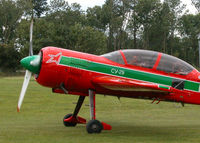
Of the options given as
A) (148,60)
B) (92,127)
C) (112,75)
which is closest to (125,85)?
(112,75)

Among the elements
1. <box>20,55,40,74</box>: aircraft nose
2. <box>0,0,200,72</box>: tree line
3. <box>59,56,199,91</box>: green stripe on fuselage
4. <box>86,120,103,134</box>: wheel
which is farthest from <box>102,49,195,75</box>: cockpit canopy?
<box>0,0,200,72</box>: tree line

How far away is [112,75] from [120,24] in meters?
68.3

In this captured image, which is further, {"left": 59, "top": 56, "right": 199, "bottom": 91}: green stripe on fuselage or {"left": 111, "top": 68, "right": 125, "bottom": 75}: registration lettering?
{"left": 111, "top": 68, "right": 125, "bottom": 75}: registration lettering

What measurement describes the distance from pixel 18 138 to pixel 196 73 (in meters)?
6.29

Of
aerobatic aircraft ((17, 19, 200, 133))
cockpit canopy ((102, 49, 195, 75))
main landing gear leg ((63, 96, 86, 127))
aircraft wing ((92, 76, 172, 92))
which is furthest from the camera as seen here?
main landing gear leg ((63, 96, 86, 127))

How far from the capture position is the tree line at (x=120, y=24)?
77.4 m

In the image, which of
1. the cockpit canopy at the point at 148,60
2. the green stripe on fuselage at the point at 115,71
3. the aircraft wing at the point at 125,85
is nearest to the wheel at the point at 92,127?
the aircraft wing at the point at 125,85

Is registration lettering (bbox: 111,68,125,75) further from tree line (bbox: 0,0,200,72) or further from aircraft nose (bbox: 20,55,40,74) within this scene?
tree line (bbox: 0,0,200,72)

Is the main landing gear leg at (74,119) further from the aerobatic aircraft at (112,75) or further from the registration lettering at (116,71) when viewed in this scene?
the registration lettering at (116,71)

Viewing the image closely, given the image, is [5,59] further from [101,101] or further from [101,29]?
[101,101]

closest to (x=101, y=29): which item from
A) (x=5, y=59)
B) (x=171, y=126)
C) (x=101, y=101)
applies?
(x=5, y=59)

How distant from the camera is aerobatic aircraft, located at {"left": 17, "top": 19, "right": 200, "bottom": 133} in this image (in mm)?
11227

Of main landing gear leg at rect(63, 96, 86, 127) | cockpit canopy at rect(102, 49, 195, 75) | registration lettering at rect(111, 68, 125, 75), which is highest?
cockpit canopy at rect(102, 49, 195, 75)

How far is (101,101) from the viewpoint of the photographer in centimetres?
2491
